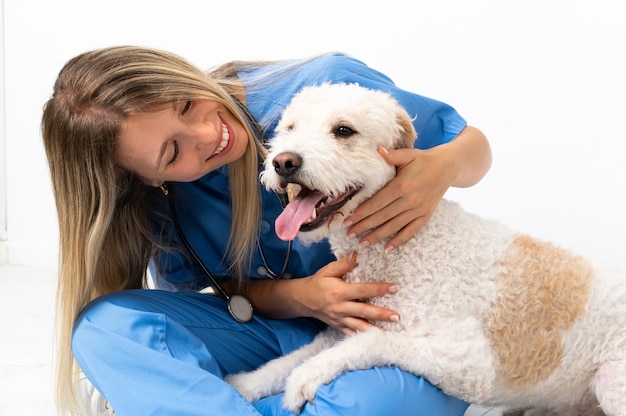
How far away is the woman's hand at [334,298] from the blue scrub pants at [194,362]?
10cm

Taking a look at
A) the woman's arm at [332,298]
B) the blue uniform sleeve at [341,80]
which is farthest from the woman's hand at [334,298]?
the blue uniform sleeve at [341,80]

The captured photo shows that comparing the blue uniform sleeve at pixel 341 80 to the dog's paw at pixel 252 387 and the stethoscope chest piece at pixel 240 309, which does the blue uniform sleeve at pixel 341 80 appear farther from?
the dog's paw at pixel 252 387

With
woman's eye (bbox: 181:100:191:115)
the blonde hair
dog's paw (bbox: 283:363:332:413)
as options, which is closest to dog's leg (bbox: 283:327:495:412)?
dog's paw (bbox: 283:363:332:413)

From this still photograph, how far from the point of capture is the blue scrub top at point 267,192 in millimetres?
1647

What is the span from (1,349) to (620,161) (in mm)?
2139

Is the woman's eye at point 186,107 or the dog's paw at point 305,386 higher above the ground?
the woman's eye at point 186,107

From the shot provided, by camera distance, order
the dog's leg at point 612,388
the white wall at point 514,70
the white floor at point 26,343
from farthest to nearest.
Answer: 1. the white wall at point 514,70
2. the white floor at point 26,343
3. the dog's leg at point 612,388

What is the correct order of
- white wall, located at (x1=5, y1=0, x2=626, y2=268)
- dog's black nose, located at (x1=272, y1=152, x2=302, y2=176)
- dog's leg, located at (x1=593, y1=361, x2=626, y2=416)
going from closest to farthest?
dog's black nose, located at (x1=272, y1=152, x2=302, y2=176)
dog's leg, located at (x1=593, y1=361, x2=626, y2=416)
white wall, located at (x1=5, y1=0, x2=626, y2=268)

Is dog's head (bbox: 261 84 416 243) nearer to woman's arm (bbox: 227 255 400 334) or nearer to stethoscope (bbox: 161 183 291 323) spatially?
woman's arm (bbox: 227 255 400 334)

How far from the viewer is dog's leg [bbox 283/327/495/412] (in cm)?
132

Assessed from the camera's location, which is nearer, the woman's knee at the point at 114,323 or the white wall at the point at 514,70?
the woman's knee at the point at 114,323

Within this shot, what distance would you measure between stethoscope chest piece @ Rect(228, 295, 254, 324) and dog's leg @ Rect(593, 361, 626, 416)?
2.70ft

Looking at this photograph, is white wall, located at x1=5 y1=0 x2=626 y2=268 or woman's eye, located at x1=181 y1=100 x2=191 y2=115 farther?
white wall, located at x1=5 y1=0 x2=626 y2=268

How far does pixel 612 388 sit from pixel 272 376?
27.8 inches
